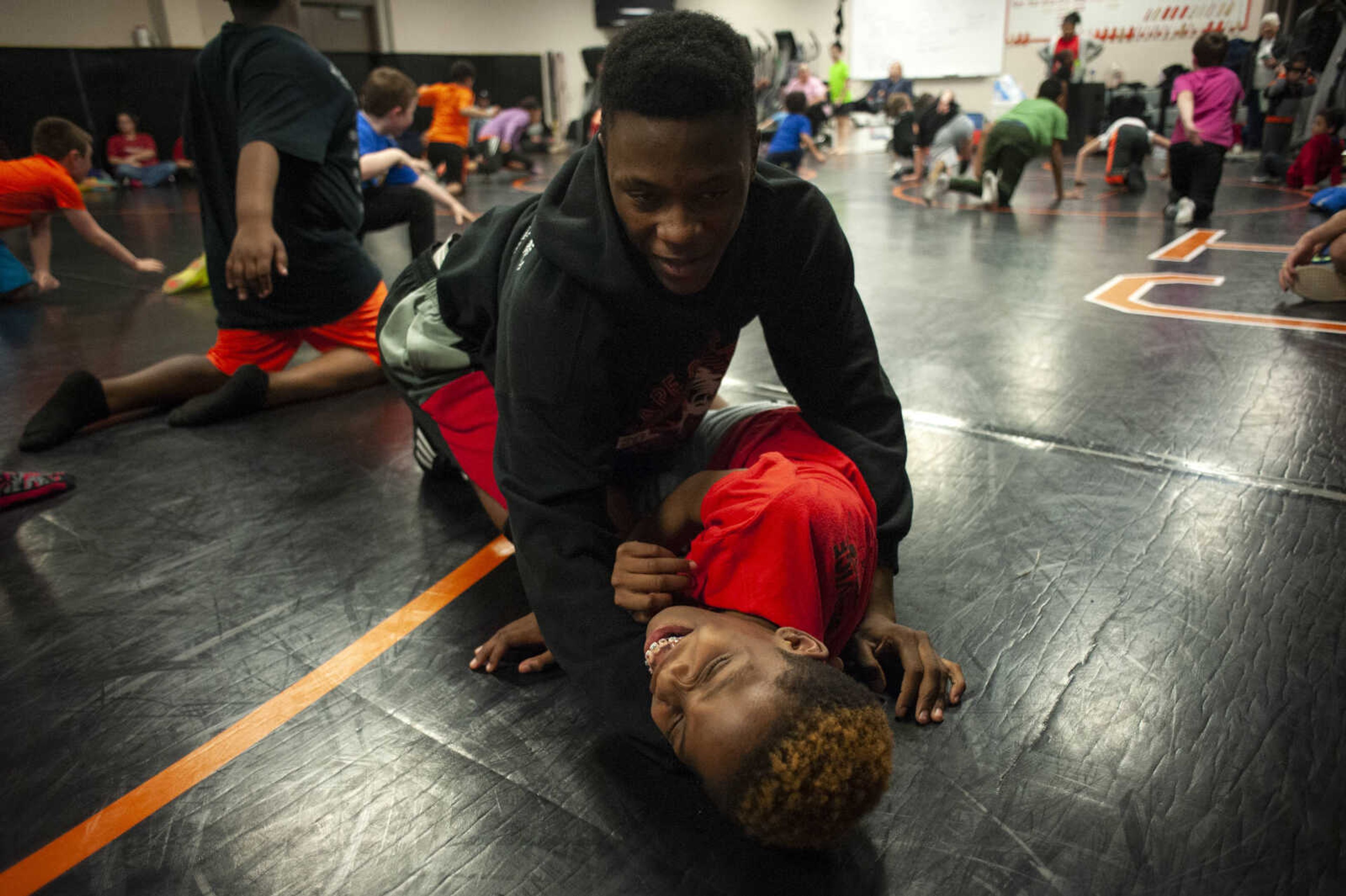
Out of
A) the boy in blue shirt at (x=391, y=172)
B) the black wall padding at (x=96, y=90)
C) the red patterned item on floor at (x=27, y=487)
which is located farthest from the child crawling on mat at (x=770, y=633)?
the black wall padding at (x=96, y=90)

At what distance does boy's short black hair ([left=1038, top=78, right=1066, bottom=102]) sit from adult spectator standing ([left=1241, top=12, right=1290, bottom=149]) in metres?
2.81

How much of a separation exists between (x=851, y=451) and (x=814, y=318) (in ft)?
0.87

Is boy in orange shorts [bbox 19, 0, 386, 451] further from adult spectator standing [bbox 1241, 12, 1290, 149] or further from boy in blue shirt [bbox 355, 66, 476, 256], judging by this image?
adult spectator standing [bbox 1241, 12, 1290, 149]

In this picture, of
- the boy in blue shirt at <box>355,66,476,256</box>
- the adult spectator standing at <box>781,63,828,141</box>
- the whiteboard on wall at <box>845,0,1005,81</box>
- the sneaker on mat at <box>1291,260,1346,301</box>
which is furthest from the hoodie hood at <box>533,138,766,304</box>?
the whiteboard on wall at <box>845,0,1005,81</box>

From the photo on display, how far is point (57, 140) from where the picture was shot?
484cm

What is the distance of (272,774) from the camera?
133cm

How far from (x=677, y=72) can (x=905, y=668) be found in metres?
1.01

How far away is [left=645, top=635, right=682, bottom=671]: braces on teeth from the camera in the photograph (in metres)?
1.22

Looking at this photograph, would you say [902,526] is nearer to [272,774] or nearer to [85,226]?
[272,774]

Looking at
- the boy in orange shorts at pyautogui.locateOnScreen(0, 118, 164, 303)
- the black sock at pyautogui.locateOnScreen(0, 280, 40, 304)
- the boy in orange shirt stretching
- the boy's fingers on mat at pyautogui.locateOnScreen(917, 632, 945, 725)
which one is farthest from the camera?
the boy in orange shirt stretching

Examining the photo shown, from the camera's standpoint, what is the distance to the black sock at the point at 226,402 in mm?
2762

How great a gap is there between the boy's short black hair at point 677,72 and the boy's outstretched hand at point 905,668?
887mm

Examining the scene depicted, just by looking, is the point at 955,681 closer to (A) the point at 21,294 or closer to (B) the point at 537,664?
(B) the point at 537,664

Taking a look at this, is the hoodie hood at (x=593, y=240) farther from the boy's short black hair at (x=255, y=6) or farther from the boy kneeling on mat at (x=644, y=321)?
the boy's short black hair at (x=255, y=6)
